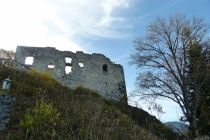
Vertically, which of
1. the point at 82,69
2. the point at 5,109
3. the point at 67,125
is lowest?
the point at 67,125

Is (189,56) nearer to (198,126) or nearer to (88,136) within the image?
(198,126)

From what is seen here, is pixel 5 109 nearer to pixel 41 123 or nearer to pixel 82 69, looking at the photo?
pixel 41 123

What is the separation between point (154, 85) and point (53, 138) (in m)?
16.4

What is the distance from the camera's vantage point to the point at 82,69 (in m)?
32.8

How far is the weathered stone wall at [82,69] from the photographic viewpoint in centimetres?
3156

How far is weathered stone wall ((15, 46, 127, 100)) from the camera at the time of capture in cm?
3156

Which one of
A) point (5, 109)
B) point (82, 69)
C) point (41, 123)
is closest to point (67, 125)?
point (41, 123)

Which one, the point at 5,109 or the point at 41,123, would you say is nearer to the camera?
the point at 41,123

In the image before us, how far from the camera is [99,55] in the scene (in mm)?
34688

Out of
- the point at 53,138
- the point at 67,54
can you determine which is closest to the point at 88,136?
the point at 53,138

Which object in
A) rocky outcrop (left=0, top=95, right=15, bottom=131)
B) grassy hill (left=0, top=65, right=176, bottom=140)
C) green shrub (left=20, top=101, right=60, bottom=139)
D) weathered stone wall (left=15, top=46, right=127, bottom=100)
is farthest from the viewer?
weathered stone wall (left=15, top=46, right=127, bottom=100)

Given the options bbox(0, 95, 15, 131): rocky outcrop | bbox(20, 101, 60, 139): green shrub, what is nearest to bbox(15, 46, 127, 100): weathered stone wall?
bbox(0, 95, 15, 131): rocky outcrop

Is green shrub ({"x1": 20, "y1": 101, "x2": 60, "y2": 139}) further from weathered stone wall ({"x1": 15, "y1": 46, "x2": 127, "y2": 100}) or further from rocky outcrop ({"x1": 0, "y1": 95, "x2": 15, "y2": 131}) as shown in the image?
weathered stone wall ({"x1": 15, "y1": 46, "x2": 127, "y2": 100})

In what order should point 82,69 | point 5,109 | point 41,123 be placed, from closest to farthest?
point 41,123 → point 5,109 → point 82,69
